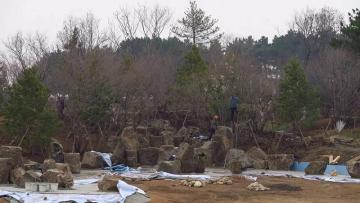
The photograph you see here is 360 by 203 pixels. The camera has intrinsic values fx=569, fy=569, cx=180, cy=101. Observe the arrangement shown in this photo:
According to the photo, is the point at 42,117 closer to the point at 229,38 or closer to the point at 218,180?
the point at 218,180

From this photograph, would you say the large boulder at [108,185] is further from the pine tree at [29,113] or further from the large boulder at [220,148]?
the large boulder at [220,148]

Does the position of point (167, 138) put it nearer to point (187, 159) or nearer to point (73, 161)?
point (187, 159)

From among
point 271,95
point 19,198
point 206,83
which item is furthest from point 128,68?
point 19,198

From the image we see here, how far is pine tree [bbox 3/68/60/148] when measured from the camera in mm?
21812

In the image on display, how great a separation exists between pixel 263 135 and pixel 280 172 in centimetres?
682

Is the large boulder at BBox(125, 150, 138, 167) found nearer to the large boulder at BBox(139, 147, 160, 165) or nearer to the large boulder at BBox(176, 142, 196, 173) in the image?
the large boulder at BBox(139, 147, 160, 165)

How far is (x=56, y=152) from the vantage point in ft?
70.6

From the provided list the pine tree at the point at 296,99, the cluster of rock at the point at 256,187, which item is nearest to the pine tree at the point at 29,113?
the cluster of rock at the point at 256,187

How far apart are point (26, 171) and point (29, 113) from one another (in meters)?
6.65

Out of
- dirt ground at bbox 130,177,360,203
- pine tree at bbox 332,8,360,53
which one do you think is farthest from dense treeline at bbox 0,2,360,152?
dirt ground at bbox 130,177,360,203

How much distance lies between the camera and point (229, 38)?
2121 inches

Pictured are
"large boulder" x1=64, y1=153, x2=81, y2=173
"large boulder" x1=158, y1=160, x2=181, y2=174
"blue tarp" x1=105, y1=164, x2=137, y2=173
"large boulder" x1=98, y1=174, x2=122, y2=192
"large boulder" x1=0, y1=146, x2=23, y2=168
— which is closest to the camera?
"large boulder" x1=98, y1=174, x2=122, y2=192

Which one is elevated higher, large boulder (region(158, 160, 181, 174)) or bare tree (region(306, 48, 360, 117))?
bare tree (region(306, 48, 360, 117))

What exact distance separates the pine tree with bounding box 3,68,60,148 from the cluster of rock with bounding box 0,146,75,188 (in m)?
4.85
